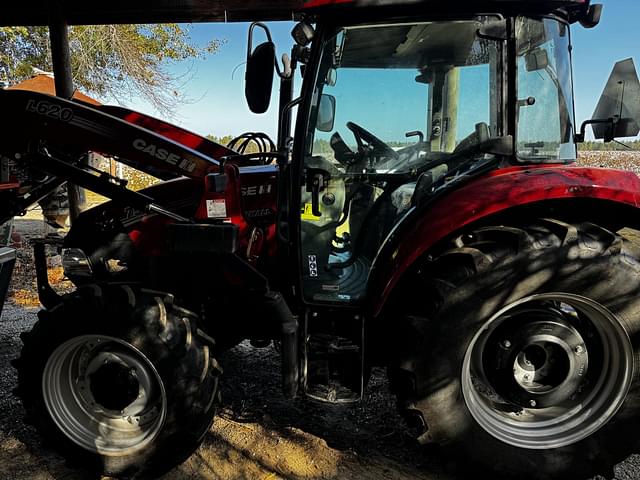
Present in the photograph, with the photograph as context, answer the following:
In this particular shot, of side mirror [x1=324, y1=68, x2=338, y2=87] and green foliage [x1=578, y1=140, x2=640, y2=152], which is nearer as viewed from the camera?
side mirror [x1=324, y1=68, x2=338, y2=87]

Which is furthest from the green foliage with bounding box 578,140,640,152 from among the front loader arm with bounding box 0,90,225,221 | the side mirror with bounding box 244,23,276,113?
the front loader arm with bounding box 0,90,225,221

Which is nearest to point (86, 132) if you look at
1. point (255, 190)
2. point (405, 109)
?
point (255, 190)

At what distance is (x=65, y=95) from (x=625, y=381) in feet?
19.5

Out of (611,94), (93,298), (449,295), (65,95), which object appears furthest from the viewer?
(65,95)

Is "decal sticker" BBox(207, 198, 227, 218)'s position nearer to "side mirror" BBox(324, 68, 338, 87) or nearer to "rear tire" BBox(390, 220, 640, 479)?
"side mirror" BBox(324, 68, 338, 87)

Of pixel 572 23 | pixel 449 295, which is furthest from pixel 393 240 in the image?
pixel 572 23

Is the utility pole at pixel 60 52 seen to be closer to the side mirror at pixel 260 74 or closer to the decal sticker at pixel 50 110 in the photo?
the decal sticker at pixel 50 110

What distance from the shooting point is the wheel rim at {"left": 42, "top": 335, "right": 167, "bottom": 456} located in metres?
2.52

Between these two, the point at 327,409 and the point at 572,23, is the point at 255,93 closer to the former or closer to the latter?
the point at 572,23

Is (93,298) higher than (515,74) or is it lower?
lower

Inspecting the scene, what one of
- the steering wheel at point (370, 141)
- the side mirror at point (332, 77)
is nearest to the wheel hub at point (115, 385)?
the steering wheel at point (370, 141)

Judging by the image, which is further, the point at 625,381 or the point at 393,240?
the point at 393,240

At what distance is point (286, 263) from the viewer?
2783mm

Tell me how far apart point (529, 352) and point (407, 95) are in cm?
146
